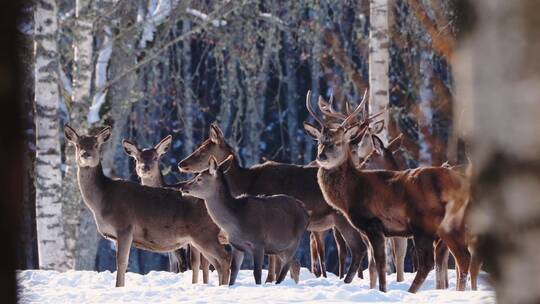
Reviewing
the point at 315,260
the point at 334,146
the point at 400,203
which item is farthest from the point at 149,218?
the point at 400,203

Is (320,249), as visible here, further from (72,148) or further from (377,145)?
(72,148)

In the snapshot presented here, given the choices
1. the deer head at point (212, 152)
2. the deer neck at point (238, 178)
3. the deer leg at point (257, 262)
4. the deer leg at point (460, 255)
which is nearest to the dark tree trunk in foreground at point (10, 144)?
the deer leg at point (460, 255)

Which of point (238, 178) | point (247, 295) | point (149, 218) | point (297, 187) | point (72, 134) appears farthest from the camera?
point (238, 178)

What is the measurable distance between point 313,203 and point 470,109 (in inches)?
429

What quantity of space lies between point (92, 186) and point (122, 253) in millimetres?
811

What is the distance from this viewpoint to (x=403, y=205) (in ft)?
29.5

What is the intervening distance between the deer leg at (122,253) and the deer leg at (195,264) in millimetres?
717

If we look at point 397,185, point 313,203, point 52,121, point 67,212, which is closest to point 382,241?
point 397,185

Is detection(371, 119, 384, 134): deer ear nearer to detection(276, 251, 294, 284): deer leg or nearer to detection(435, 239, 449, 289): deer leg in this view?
detection(276, 251, 294, 284): deer leg

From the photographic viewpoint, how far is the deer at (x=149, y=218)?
34.9 ft

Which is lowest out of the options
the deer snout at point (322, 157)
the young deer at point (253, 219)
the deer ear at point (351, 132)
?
the young deer at point (253, 219)

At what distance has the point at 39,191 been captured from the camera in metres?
16.1

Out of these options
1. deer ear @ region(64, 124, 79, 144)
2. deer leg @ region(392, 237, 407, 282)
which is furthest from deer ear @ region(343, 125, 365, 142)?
deer ear @ region(64, 124, 79, 144)

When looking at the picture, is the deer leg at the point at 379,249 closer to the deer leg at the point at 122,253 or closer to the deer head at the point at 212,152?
the deer leg at the point at 122,253
